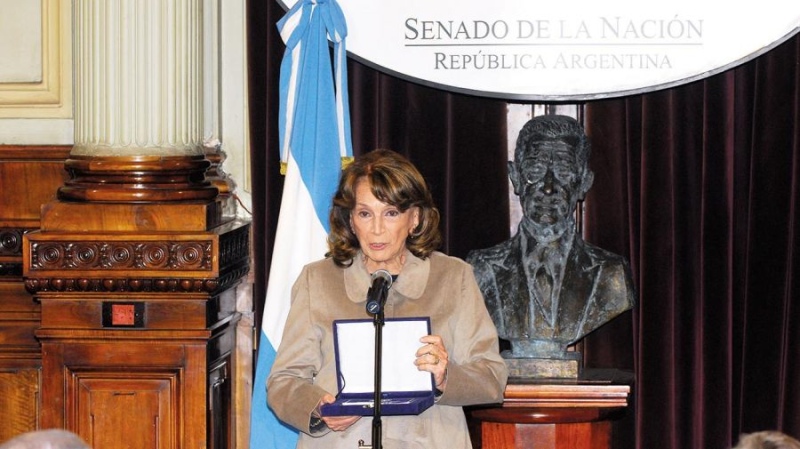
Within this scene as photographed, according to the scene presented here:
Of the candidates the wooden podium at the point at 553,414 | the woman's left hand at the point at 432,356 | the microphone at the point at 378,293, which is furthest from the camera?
the wooden podium at the point at 553,414

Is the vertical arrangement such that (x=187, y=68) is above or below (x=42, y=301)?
above

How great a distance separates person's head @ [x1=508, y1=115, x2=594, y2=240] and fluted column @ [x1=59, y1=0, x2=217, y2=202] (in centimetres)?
105

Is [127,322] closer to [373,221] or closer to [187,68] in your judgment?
[187,68]

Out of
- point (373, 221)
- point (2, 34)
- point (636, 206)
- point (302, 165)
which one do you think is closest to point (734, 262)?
point (636, 206)

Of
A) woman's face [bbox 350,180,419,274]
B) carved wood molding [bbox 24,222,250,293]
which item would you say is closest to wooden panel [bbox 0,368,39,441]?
carved wood molding [bbox 24,222,250,293]

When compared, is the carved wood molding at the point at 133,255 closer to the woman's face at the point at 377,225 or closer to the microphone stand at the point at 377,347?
the woman's face at the point at 377,225

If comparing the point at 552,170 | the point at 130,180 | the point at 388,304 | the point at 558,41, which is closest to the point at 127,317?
the point at 130,180

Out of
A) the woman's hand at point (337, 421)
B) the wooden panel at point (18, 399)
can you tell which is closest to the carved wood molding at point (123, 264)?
the wooden panel at point (18, 399)

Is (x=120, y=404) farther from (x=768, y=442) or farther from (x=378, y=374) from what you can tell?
(x=768, y=442)

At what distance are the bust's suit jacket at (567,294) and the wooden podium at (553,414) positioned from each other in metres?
0.18

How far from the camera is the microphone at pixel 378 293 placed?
2.55m

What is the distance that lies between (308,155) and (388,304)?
112 cm

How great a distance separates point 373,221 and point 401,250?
122 mm

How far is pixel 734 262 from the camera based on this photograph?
422cm
